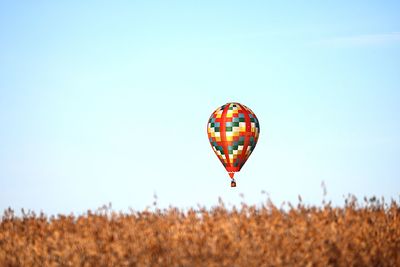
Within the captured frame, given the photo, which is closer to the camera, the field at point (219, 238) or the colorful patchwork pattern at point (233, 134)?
the field at point (219, 238)

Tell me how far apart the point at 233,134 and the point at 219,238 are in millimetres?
26531

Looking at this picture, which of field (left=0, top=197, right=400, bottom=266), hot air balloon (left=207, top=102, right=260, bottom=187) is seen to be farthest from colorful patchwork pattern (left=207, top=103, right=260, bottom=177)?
field (left=0, top=197, right=400, bottom=266)

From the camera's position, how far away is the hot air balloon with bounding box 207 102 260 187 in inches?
1457

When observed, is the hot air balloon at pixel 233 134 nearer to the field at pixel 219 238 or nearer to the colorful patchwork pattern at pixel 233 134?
the colorful patchwork pattern at pixel 233 134

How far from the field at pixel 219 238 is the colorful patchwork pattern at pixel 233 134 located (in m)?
24.5

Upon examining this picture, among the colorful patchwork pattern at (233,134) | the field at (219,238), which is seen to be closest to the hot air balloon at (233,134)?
the colorful patchwork pattern at (233,134)

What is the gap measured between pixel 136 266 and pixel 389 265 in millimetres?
3668

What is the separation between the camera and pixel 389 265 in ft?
34.7

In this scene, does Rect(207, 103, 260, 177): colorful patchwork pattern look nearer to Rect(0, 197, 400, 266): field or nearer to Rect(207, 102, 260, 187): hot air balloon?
Rect(207, 102, 260, 187): hot air balloon

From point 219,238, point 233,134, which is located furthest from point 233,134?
point 219,238

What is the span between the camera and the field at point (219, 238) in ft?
32.8

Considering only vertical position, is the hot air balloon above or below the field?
Result: above

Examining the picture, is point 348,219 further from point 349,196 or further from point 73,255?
point 73,255

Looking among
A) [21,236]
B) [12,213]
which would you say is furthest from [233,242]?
[12,213]
